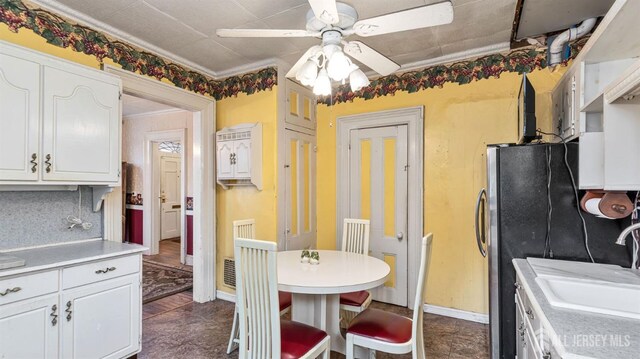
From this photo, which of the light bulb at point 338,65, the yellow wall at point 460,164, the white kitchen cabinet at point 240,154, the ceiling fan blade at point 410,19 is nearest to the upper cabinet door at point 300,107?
the white kitchen cabinet at point 240,154

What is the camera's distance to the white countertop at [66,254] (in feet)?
5.71

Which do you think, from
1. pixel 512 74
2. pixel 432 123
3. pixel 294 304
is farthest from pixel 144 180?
pixel 512 74

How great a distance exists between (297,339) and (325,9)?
1.75 m

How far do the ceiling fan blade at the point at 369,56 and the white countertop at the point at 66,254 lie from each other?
201 cm

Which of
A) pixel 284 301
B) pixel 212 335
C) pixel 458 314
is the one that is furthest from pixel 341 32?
pixel 458 314

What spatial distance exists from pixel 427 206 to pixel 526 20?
1787 mm

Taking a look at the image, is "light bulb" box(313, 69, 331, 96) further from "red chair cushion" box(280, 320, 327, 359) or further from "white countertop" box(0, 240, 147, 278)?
"white countertop" box(0, 240, 147, 278)

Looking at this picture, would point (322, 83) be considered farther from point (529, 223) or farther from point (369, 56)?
point (529, 223)

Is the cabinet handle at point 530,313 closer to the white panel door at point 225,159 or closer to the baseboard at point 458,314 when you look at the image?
the baseboard at point 458,314

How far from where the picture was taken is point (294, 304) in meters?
2.23

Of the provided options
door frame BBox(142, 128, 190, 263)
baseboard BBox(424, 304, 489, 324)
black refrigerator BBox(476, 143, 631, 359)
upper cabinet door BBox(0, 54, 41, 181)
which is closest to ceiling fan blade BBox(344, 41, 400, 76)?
black refrigerator BBox(476, 143, 631, 359)

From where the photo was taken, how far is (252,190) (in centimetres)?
342

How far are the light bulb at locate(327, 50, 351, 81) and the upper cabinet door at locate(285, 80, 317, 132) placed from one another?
163 centimetres

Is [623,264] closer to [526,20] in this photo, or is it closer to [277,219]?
[526,20]
